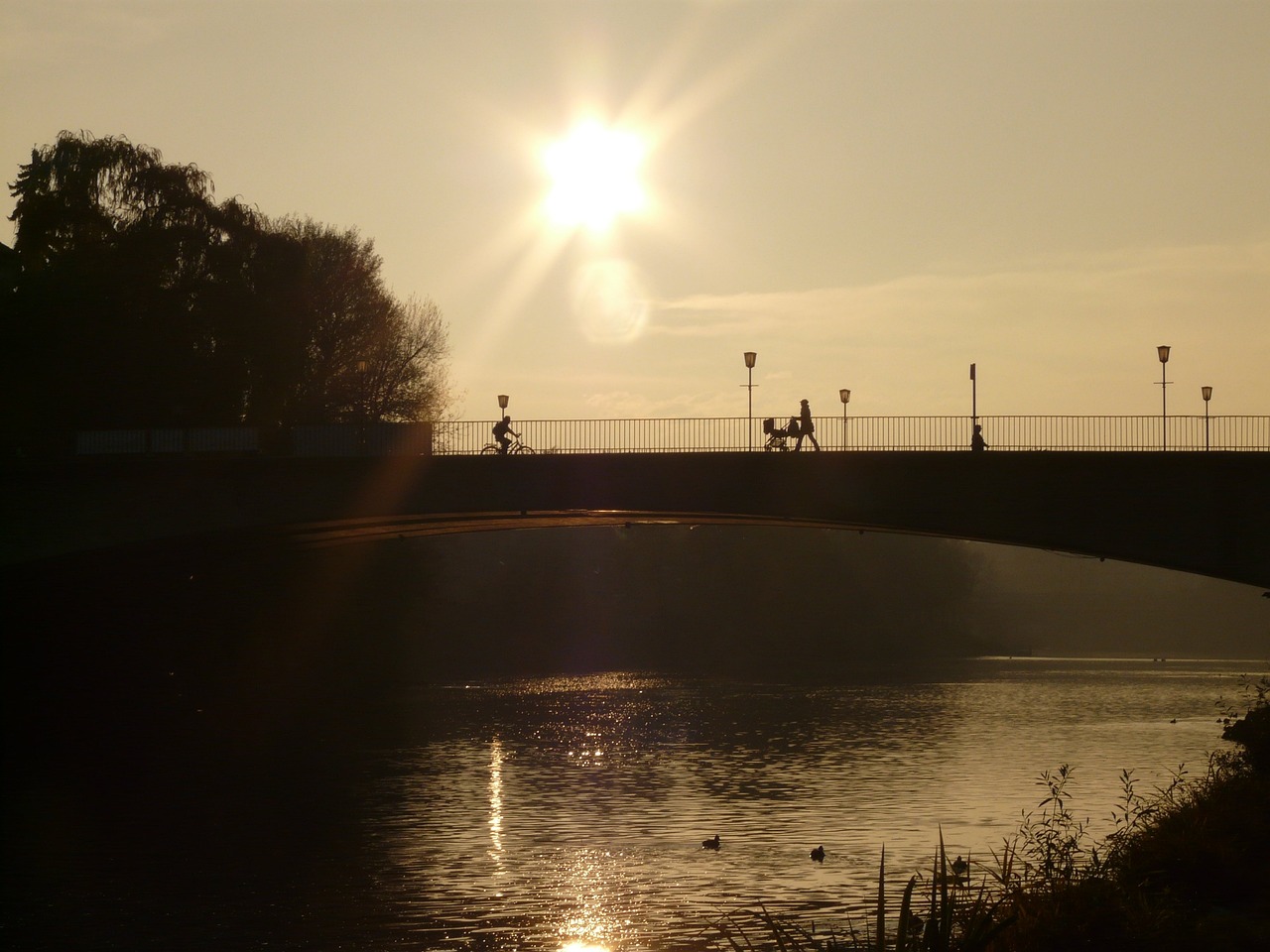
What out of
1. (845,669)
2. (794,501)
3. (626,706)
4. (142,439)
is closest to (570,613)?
(845,669)

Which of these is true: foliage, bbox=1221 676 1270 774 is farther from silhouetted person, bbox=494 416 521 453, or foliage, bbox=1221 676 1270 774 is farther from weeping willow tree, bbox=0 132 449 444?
weeping willow tree, bbox=0 132 449 444

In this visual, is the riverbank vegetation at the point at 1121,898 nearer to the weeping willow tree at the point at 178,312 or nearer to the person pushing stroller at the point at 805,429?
the person pushing stroller at the point at 805,429

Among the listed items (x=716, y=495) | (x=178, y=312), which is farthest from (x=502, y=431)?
(x=178, y=312)

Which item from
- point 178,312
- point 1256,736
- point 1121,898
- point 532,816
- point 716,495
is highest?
point 178,312

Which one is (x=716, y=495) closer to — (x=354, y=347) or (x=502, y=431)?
(x=502, y=431)

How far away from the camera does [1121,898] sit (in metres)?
13.5

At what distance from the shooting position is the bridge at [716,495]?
3859 centimetres

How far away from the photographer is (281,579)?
221 ft

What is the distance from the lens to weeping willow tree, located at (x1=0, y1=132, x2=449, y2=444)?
195 feet

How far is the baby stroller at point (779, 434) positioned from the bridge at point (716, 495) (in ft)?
4.17

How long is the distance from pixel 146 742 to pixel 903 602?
75.0 m

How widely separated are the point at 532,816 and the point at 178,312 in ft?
136

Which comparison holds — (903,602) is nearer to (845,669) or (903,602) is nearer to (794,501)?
(845,669)

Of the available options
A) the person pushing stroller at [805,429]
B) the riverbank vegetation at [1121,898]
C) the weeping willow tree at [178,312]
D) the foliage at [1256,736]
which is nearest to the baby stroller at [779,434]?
the person pushing stroller at [805,429]
